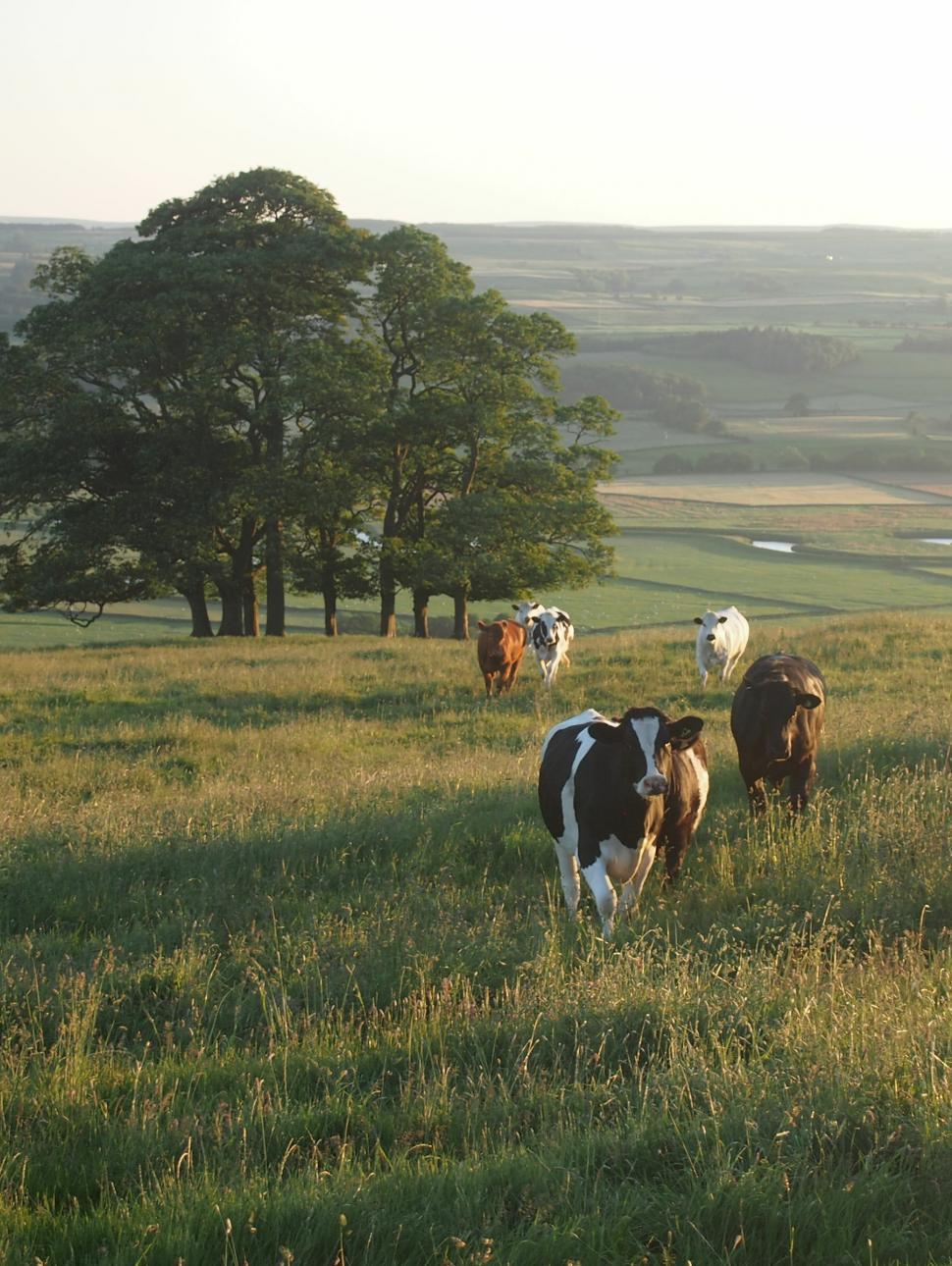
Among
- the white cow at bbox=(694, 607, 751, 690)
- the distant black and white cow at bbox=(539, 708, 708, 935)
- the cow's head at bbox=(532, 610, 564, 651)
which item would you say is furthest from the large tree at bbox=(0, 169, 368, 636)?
the distant black and white cow at bbox=(539, 708, 708, 935)

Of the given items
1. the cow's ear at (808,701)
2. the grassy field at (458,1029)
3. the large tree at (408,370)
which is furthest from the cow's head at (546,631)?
the large tree at (408,370)

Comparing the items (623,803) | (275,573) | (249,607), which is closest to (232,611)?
(249,607)

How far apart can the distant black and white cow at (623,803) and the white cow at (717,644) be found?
12.8 metres

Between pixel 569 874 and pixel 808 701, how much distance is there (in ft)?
11.3

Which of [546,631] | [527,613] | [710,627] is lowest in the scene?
[527,613]

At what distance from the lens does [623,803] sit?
9.20 m

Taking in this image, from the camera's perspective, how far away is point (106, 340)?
3553cm

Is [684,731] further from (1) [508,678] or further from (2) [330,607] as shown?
(2) [330,607]

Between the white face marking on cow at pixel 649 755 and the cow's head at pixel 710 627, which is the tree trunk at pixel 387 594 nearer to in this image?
the cow's head at pixel 710 627

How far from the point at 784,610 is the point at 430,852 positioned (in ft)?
160

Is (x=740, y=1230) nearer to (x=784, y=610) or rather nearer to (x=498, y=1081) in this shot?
(x=498, y=1081)

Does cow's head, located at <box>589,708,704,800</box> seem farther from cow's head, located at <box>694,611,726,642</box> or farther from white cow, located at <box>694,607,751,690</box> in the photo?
cow's head, located at <box>694,611,726,642</box>

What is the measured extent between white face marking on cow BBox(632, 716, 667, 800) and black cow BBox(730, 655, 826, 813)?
2.46 metres

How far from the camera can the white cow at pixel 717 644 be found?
2303cm
